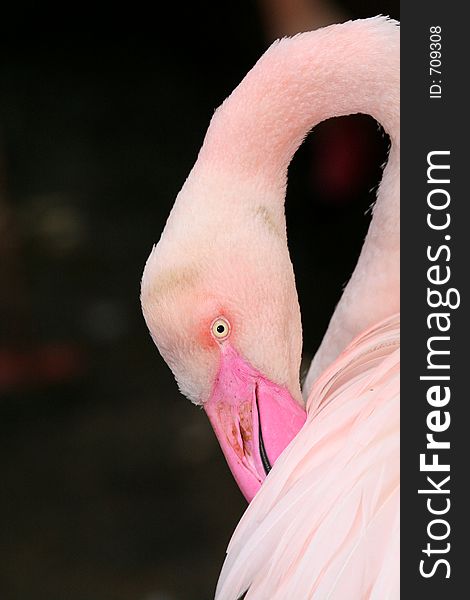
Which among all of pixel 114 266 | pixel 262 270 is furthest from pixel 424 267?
pixel 114 266

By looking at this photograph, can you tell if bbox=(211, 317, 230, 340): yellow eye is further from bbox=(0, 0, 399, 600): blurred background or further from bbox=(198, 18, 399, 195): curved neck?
bbox=(0, 0, 399, 600): blurred background

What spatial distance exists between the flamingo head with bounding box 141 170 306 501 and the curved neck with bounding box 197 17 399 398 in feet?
0.14

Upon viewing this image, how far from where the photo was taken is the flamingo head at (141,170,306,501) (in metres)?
1.22

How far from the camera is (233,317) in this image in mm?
1252

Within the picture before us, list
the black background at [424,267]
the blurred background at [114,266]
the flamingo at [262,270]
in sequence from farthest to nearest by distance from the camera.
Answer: the blurred background at [114,266], the flamingo at [262,270], the black background at [424,267]

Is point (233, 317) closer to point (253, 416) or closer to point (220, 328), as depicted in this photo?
point (220, 328)

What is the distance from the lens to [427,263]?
3.48 ft

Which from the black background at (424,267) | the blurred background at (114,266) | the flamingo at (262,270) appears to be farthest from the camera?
the blurred background at (114,266)

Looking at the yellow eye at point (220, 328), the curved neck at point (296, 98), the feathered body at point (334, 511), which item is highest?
the curved neck at point (296, 98)

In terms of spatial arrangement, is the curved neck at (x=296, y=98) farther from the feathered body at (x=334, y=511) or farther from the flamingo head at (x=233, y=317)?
the feathered body at (x=334, y=511)

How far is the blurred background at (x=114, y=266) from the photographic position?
7.57 ft

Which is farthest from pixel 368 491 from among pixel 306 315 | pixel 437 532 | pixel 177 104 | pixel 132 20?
pixel 132 20

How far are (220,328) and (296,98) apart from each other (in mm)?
311

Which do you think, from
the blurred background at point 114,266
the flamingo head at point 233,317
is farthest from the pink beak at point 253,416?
the blurred background at point 114,266
